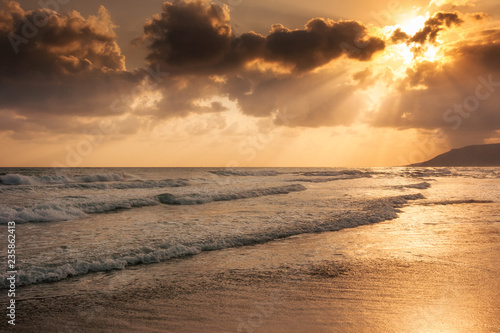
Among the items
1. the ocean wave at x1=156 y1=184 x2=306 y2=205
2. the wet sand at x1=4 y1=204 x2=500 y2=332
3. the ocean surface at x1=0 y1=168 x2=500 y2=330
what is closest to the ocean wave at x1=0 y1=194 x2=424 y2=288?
the ocean surface at x1=0 y1=168 x2=500 y2=330

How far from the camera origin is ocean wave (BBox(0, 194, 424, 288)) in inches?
282

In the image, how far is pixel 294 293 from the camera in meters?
6.16

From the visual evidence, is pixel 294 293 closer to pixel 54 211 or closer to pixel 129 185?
pixel 54 211

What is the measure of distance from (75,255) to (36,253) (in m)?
1.19

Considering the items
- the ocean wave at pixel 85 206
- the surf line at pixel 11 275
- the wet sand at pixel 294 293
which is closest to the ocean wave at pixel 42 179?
the ocean wave at pixel 85 206

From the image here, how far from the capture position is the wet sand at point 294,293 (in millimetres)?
4938

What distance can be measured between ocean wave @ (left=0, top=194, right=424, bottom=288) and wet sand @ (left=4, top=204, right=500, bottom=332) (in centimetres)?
44

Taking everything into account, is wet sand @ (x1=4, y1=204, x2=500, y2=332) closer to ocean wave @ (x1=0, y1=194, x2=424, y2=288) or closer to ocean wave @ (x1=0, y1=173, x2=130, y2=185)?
ocean wave @ (x1=0, y1=194, x2=424, y2=288)

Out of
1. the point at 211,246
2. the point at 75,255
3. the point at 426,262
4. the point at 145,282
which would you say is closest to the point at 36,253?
the point at 75,255

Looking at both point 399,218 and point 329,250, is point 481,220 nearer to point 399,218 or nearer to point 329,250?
point 399,218

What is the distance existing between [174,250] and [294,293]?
4.19 meters

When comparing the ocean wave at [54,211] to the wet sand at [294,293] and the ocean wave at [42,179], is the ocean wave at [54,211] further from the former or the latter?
Result: the ocean wave at [42,179]

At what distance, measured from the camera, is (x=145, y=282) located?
6.85 m

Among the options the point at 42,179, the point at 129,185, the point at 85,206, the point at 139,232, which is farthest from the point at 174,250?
the point at 42,179
